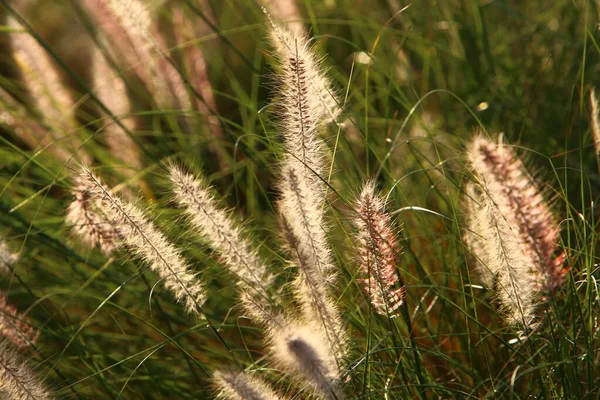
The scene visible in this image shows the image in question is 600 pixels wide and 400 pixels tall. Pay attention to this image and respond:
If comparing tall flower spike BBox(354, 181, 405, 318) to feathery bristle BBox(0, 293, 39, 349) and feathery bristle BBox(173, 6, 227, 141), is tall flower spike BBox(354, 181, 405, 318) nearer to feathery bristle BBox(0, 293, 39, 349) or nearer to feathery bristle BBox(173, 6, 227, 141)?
feathery bristle BBox(0, 293, 39, 349)

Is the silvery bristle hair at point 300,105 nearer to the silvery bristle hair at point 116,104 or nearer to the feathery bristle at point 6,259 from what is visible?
the feathery bristle at point 6,259

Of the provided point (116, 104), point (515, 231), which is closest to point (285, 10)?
point (116, 104)

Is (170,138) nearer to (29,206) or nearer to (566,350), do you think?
(29,206)

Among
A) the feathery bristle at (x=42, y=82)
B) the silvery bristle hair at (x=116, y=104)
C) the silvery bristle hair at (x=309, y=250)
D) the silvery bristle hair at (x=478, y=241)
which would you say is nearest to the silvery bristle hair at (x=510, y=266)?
the silvery bristle hair at (x=478, y=241)

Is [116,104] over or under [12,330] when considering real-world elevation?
over

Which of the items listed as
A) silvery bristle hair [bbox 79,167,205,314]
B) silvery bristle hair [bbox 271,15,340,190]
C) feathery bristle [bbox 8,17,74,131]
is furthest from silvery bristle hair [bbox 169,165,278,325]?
feathery bristle [bbox 8,17,74,131]

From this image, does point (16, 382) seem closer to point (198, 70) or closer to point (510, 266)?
point (510, 266)
